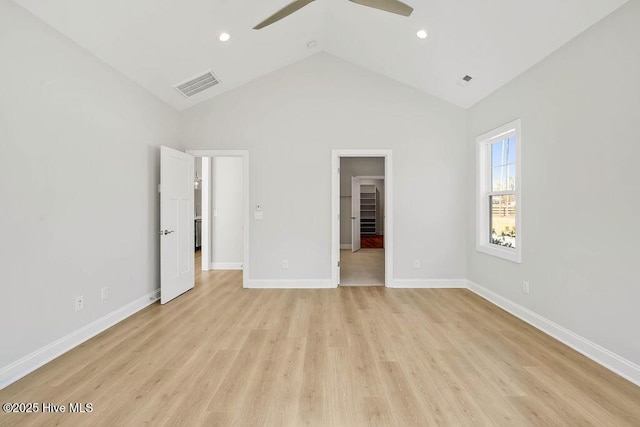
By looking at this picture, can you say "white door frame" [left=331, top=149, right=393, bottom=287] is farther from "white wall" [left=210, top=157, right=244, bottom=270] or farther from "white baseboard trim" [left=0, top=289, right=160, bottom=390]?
"white baseboard trim" [left=0, top=289, right=160, bottom=390]

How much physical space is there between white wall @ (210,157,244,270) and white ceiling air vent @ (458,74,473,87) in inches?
159

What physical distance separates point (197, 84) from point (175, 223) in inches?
75.7

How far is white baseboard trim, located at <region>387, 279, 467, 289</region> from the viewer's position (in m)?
4.49

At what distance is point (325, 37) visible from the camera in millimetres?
4191

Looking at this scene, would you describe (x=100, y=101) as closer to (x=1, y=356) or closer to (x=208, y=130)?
(x=208, y=130)

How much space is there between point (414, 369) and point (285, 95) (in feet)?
13.0

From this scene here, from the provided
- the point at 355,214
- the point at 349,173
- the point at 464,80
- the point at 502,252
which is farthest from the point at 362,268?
the point at 464,80

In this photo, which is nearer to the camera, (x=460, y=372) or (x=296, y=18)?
(x=460, y=372)

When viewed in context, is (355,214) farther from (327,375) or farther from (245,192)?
(327,375)

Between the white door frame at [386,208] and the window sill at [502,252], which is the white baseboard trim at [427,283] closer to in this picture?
the white door frame at [386,208]

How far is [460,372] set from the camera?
2.19 metres

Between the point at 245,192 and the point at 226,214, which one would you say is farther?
the point at 226,214

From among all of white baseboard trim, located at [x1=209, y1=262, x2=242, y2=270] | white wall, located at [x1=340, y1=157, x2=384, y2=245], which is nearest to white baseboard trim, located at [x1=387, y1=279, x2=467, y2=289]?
white baseboard trim, located at [x1=209, y1=262, x2=242, y2=270]

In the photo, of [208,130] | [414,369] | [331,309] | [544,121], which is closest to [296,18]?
[208,130]
